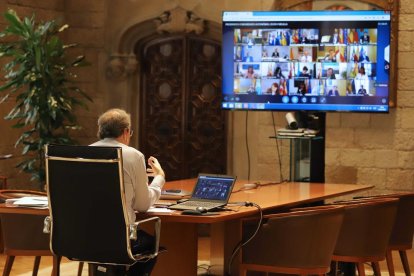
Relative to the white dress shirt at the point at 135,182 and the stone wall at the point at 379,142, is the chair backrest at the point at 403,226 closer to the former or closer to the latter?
the white dress shirt at the point at 135,182

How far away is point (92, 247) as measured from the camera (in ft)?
15.8

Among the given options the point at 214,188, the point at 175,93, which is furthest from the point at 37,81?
the point at 214,188

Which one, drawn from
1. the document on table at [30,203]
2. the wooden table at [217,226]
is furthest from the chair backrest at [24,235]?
the wooden table at [217,226]

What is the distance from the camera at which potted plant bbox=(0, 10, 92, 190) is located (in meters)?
8.61

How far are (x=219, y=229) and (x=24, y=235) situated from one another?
1259mm

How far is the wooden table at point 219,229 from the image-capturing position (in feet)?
17.2

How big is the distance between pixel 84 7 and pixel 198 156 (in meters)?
1.98

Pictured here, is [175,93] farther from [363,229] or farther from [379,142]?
[363,229]

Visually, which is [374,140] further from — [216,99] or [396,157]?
[216,99]

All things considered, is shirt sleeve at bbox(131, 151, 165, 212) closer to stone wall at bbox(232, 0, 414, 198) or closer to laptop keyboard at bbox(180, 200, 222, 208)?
laptop keyboard at bbox(180, 200, 222, 208)

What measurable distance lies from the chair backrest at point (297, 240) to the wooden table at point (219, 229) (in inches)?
5.8

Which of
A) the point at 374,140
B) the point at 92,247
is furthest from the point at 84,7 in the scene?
the point at 92,247

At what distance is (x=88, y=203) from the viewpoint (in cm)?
477

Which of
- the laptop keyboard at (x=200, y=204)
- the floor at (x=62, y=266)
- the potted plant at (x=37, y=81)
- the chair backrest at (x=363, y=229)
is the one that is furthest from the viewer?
the potted plant at (x=37, y=81)
